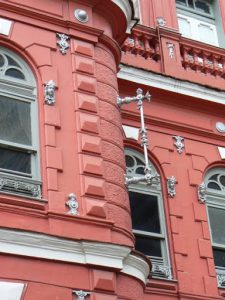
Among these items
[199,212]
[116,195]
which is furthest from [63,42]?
[199,212]

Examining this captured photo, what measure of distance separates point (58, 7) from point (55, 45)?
2.35 feet

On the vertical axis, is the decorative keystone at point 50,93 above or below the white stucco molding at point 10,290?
above

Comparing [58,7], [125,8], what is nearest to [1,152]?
[58,7]

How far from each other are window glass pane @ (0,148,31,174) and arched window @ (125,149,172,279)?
2.88 metres

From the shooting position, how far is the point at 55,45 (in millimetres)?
11984

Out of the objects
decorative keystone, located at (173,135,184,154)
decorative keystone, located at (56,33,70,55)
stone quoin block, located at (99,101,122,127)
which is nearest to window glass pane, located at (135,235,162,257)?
decorative keystone, located at (173,135,184,154)

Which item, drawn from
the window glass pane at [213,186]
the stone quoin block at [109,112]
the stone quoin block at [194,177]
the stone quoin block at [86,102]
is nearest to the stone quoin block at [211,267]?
the stone quoin block at [194,177]

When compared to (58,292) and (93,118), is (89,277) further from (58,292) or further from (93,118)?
(93,118)

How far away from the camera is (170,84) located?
14.8 metres

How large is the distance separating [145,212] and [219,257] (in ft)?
4.96

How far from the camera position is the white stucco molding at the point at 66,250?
9.92 meters

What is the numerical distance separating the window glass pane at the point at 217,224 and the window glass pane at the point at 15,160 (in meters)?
4.34

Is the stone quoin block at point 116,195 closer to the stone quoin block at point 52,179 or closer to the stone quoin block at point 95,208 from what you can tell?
the stone quoin block at point 95,208

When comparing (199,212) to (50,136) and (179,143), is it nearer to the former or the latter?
(179,143)
